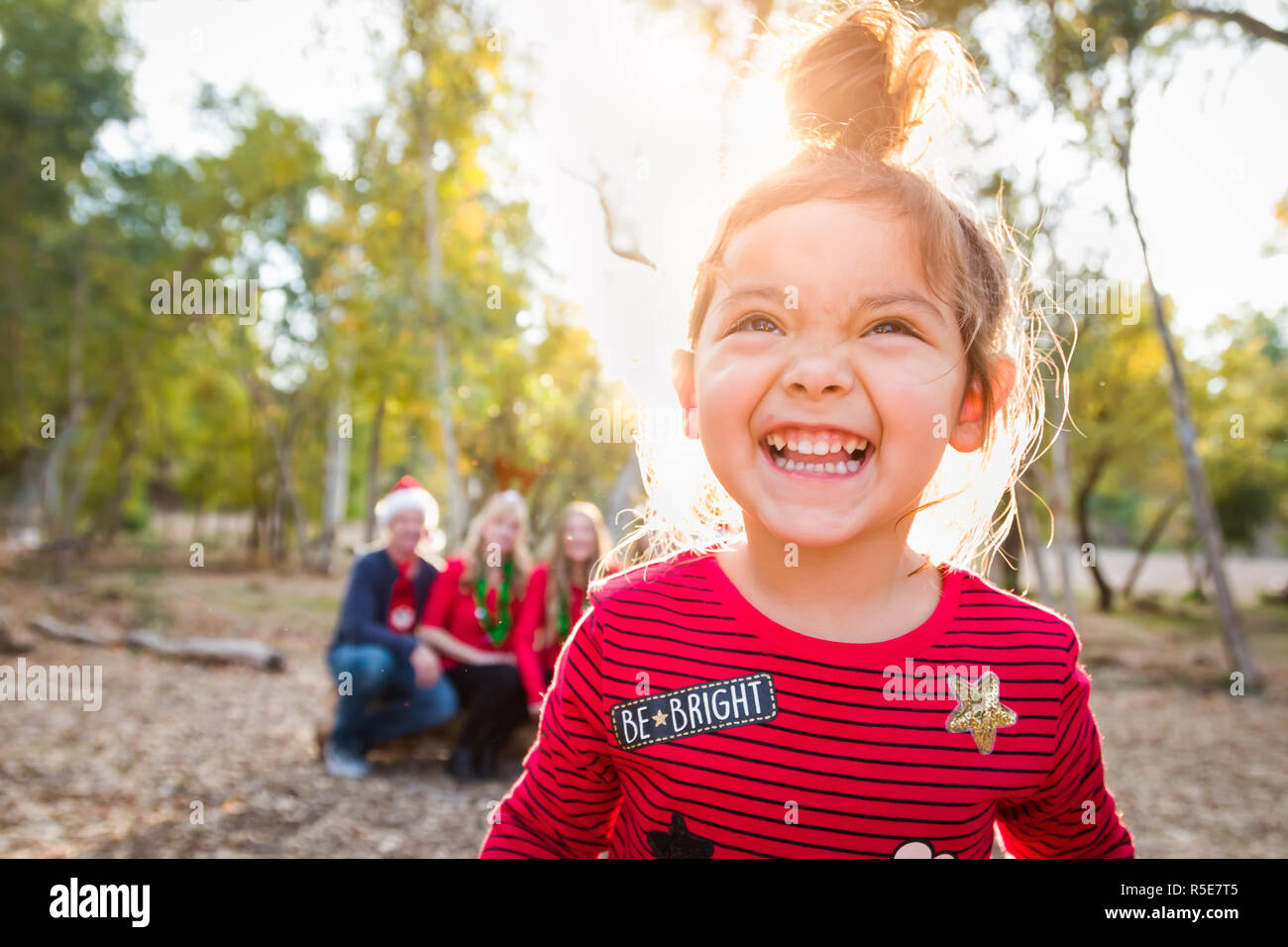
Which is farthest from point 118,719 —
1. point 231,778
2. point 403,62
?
point 403,62

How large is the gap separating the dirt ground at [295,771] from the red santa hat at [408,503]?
1654 millimetres

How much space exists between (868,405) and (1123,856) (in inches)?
32.7

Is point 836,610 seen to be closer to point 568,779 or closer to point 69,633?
point 568,779

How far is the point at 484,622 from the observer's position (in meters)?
5.72

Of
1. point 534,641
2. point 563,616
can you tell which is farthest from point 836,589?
point 534,641

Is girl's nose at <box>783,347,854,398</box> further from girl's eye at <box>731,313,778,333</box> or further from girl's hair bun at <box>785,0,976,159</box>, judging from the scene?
girl's hair bun at <box>785,0,976,159</box>

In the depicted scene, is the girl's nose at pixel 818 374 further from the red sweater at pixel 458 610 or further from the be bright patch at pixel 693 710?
the red sweater at pixel 458 610

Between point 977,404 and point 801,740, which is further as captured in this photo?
point 977,404

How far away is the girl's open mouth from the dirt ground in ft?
14.2

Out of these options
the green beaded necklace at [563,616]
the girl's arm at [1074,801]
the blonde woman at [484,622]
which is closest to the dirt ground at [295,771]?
the blonde woman at [484,622]

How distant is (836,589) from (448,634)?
5022mm

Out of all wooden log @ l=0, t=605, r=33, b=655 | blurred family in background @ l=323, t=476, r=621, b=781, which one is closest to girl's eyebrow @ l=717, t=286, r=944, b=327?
blurred family in background @ l=323, t=476, r=621, b=781

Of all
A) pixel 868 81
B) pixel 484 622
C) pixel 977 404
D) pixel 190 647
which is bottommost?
pixel 190 647
